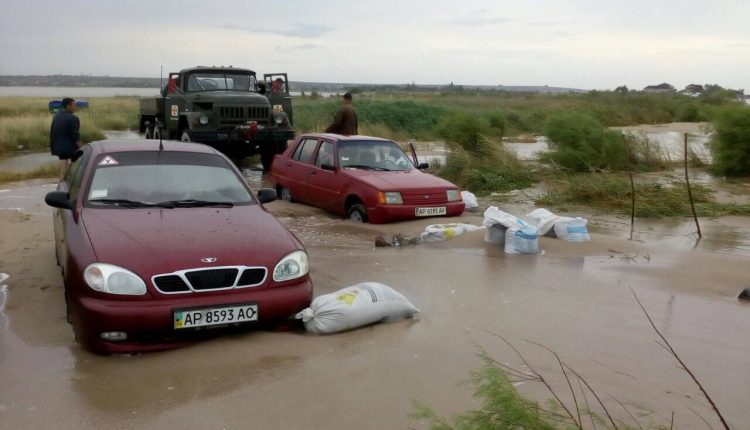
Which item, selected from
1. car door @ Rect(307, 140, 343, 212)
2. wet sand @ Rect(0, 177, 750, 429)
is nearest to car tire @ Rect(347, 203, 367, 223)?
car door @ Rect(307, 140, 343, 212)

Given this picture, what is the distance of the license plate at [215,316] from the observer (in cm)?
470

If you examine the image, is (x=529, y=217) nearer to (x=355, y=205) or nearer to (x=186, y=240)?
(x=355, y=205)

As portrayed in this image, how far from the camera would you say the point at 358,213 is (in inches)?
405

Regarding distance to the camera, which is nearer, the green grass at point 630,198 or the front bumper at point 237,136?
the green grass at point 630,198

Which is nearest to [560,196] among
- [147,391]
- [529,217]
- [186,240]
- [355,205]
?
[529,217]

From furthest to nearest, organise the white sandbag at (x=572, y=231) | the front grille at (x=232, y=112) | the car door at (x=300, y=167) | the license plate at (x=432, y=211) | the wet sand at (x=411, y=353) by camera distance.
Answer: the front grille at (x=232, y=112), the car door at (x=300, y=167), the license plate at (x=432, y=211), the white sandbag at (x=572, y=231), the wet sand at (x=411, y=353)

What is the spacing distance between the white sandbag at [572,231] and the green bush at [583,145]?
24.1 ft

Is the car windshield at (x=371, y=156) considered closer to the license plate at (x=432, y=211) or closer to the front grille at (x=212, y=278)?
the license plate at (x=432, y=211)

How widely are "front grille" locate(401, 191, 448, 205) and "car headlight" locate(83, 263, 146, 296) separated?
18.8 feet

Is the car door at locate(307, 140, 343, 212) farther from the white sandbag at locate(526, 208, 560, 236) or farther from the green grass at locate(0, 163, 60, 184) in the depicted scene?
the green grass at locate(0, 163, 60, 184)

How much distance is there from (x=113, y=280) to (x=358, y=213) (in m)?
5.81

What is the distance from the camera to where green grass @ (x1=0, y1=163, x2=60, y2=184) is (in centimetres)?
1582

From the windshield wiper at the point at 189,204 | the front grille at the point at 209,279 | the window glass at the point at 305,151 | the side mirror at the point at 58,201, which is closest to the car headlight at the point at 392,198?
the window glass at the point at 305,151

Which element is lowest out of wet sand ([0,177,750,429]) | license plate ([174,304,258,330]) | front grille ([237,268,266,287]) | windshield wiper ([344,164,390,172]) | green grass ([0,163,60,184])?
green grass ([0,163,60,184])
